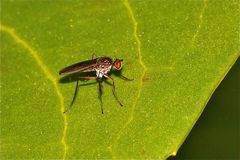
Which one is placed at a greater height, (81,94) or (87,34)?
(87,34)

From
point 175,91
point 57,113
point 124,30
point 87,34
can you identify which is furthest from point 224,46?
point 57,113

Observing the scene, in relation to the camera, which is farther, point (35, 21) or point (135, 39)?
point (135, 39)

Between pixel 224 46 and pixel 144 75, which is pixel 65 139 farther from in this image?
pixel 224 46

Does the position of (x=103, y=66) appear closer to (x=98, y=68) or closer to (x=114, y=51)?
(x=98, y=68)

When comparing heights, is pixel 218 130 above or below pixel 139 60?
below

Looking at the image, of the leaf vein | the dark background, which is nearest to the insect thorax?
the leaf vein

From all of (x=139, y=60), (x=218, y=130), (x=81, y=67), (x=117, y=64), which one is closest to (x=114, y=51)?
(x=117, y=64)
